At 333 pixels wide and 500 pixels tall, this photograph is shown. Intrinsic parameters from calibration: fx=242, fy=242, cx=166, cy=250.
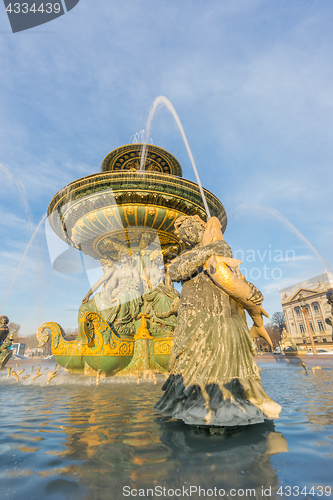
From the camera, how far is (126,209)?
636 cm

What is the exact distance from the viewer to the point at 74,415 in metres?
2.29

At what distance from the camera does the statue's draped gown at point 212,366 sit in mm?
1739

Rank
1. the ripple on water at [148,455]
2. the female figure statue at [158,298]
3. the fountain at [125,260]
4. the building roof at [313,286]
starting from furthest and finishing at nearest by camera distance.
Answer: the building roof at [313,286], the female figure statue at [158,298], the fountain at [125,260], the ripple on water at [148,455]

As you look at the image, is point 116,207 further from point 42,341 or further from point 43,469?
point 43,469

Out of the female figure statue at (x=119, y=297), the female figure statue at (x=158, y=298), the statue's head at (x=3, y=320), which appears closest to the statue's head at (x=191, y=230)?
the female figure statue at (x=158, y=298)

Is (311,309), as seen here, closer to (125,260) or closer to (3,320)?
(125,260)

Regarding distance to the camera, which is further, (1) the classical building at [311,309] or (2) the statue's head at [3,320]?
(1) the classical building at [311,309]

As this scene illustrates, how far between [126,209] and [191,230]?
4.14 m

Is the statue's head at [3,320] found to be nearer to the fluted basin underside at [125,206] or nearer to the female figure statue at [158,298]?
the fluted basin underside at [125,206]

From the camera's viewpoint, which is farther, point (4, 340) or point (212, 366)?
point (4, 340)

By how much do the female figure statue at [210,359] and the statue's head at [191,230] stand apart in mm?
284

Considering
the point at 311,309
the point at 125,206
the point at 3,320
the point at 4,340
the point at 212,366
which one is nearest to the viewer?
the point at 212,366

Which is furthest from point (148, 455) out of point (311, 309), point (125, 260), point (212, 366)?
point (311, 309)

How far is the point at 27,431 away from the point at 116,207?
5131mm
